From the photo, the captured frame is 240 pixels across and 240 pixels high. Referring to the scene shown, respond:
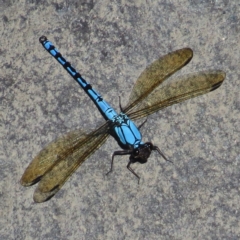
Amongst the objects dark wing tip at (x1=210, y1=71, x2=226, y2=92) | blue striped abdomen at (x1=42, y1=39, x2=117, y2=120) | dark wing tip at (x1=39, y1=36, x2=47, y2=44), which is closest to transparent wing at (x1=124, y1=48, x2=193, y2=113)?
blue striped abdomen at (x1=42, y1=39, x2=117, y2=120)

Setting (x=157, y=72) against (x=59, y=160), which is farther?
(x=157, y=72)

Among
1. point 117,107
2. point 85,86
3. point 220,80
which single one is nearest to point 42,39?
point 85,86

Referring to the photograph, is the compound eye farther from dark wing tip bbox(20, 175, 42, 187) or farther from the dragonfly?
dark wing tip bbox(20, 175, 42, 187)

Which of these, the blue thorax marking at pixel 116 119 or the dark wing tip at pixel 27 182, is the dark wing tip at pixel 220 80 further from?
the dark wing tip at pixel 27 182

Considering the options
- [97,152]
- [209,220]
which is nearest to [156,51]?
[97,152]

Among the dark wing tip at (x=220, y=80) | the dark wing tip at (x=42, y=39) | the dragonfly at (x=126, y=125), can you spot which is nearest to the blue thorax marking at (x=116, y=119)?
the dragonfly at (x=126, y=125)

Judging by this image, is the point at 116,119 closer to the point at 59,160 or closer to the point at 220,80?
the point at 59,160

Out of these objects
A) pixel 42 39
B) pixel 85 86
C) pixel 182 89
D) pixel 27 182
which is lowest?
pixel 182 89
